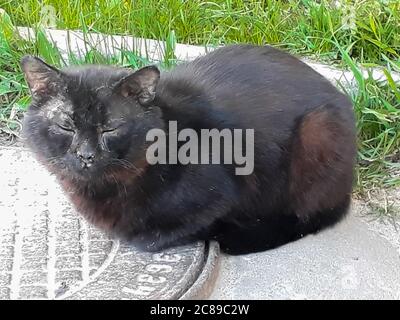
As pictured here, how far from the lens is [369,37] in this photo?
3.03 m

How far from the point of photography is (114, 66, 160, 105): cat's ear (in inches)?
72.6

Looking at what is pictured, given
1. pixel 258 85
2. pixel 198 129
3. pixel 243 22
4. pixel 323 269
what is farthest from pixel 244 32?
pixel 323 269

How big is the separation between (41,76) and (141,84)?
0.85 ft

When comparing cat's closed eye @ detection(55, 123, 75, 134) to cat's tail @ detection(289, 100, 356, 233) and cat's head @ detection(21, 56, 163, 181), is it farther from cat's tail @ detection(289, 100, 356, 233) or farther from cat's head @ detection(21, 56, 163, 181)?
cat's tail @ detection(289, 100, 356, 233)

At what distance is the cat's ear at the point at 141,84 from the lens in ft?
6.05

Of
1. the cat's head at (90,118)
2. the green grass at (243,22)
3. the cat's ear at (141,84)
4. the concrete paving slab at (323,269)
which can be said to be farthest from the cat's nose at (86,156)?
the green grass at (243,22)

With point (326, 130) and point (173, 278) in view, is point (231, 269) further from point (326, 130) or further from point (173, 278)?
point (326, 130)

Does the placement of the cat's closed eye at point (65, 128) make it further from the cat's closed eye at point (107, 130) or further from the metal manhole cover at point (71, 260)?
the metal manhole cover at point (71, 260)

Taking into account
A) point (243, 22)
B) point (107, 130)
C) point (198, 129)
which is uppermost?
point (107, 130)

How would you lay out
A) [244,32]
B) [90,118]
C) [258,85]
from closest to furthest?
[90,118]
[258,85]
[244,32]

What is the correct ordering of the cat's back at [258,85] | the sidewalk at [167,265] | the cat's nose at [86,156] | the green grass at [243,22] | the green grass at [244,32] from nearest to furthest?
the cat's nose at [86,156] → the sidewalk at [167,265] → the cat's back at [258,85] → the green grass at [244,32] → the green grass at [243,22]

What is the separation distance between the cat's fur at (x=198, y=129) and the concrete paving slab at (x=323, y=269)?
5cm

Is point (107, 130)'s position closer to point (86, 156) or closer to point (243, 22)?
point (86, 156)

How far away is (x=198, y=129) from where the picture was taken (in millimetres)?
2049
